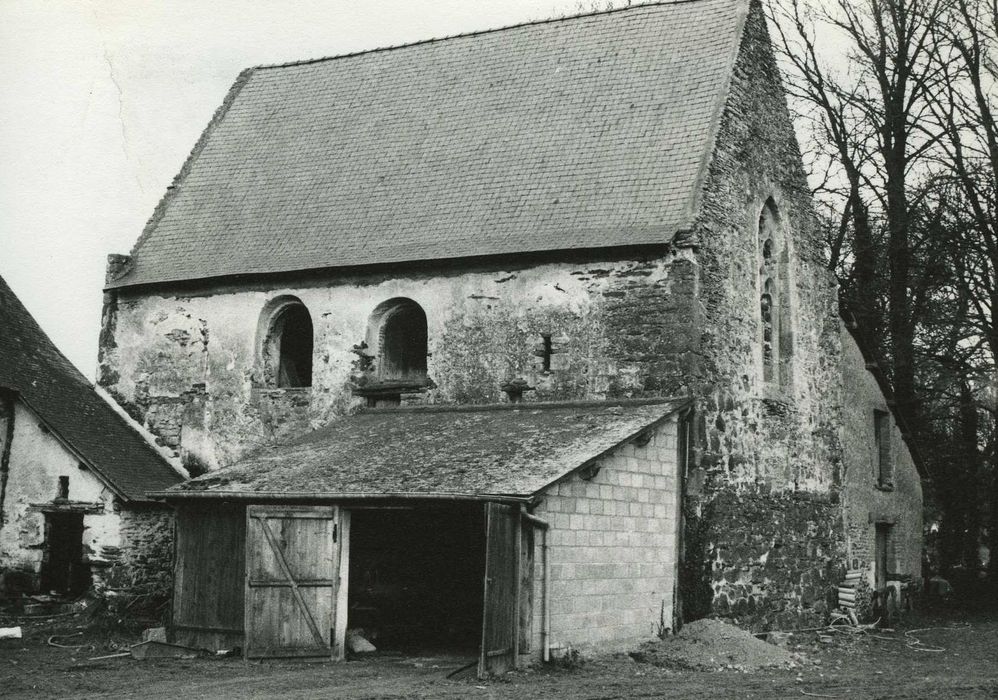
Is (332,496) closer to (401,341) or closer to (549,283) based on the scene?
(549,283)

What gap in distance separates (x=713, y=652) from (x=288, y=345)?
9.39 m

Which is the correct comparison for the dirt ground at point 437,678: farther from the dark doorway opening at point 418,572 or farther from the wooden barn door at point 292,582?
the dark doorway opening at point 418,572

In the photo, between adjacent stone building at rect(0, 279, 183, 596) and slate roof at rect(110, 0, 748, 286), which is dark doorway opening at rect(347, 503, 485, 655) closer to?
adjacent stone building at rect(0, 279, 183, 596)

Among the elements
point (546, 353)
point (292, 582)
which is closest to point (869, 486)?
point (546, 353)

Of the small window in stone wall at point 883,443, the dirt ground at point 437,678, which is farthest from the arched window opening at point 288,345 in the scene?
the small window in stone wall at point 883,443

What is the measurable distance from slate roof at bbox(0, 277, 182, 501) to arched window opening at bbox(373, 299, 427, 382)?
13.2ft

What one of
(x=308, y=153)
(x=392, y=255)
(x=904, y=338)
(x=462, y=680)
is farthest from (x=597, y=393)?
(x=904, y=338)

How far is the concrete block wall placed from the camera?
1515cm

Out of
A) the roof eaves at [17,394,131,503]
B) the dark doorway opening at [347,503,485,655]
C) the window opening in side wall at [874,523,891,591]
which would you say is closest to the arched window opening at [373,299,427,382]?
the dark doorway opening at [347,503,485,655]

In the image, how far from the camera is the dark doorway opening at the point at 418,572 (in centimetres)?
1830

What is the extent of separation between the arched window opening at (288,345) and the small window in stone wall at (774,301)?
25.0 ft

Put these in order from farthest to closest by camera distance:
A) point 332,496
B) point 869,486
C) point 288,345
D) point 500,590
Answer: point 869,486 < point 288,345 < point 332,496 < point 500,590

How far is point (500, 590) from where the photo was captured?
14289 millimetres

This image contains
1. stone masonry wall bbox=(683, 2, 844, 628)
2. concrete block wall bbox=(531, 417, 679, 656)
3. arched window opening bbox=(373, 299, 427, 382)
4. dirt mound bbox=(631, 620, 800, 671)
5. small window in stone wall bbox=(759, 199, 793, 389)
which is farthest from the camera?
small window in stone wall bbox=(759, 199, 793, 389)
